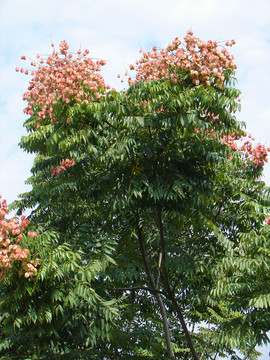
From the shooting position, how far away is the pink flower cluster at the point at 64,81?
711 cm

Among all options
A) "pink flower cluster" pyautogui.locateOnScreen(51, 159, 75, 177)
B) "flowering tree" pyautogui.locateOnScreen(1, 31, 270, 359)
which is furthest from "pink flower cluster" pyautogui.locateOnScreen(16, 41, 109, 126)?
"pink flower cluster" pyautogui.locateOnScreen(51, 159, 75, 177)

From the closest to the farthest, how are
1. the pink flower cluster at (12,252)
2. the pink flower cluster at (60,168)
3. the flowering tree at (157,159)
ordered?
1. the pink flower cluster at (12,252)
2. the flowering tree at (157,159)
3. the pink flower cluster at (60,168)

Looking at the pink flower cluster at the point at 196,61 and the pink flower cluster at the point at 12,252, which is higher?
the pink flower cluster at the point at 196,61

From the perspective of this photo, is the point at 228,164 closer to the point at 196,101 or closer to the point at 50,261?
the point at 196,101

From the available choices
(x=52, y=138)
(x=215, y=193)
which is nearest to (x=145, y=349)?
(x=215, y=193)

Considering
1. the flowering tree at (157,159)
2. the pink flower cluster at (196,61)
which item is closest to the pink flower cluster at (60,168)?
the flowering tree at (157,159)

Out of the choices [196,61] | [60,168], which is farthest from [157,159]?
[60,168]

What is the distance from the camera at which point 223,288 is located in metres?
7.25

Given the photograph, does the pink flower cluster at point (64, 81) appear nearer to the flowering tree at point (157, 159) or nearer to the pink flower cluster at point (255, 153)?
the flowering tree at point (157, 159)

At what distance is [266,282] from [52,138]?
144 inches

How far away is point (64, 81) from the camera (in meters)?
7.11

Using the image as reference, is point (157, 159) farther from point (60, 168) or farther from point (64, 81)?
point (60, 168)

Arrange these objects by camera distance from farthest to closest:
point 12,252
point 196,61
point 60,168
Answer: point 60,168
point 196,61
point 12,252

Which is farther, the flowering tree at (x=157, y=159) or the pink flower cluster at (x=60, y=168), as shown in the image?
the pink flower cluster at (x=60, y=168)
